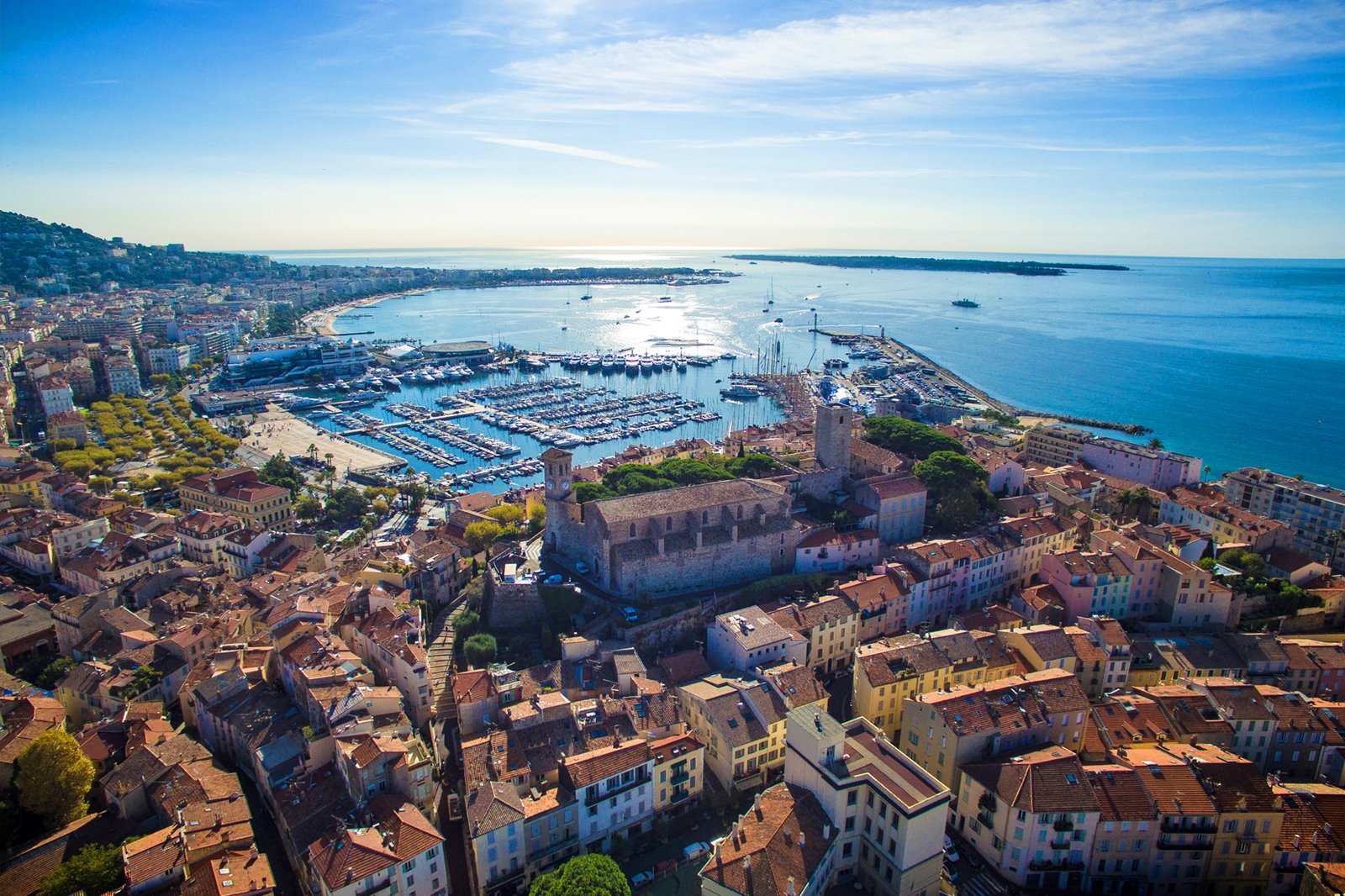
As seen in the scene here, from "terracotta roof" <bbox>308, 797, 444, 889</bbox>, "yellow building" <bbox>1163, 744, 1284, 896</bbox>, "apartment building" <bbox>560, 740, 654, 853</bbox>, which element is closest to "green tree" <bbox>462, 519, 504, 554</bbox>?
"apartment building" <bbox>560, 740, 654, 853</bbox>

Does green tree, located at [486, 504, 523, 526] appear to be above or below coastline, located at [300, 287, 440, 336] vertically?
below

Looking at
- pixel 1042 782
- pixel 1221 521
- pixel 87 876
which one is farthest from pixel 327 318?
pixel 1042 782

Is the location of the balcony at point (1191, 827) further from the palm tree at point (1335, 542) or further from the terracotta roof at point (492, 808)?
the palm tree at point (1335, 542)

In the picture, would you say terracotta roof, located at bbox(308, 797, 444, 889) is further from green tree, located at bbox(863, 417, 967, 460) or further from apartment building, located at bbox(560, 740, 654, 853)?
green tree, located at bbox(863, 417, 967, 460)

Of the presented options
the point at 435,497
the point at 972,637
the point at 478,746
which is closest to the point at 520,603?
the point at 478,746

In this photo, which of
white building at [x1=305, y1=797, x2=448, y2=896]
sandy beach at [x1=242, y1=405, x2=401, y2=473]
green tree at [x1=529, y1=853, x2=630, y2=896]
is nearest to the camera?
green tree at [x1=529, y1=853, x2=630, y2=896]

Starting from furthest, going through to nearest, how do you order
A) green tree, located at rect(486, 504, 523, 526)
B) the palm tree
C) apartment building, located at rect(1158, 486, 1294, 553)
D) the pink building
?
green tree, located at rect(486, 504, 523, 526), the palm tree, apartment building, located at rect(1158, 486, 1294, 553), the pink building

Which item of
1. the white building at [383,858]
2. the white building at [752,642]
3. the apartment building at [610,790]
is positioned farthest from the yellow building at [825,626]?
the white building at [383,858]
